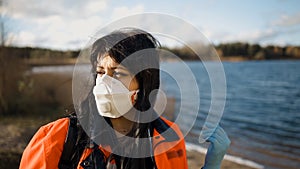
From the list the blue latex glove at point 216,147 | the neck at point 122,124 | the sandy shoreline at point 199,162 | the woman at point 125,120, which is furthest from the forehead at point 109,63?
the sandy shoreline at point 199,162

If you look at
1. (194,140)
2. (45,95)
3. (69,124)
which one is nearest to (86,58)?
(69,124)

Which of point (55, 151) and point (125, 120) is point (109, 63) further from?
point (55, 151)

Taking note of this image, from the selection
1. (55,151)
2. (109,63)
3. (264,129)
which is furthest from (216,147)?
(264,129)

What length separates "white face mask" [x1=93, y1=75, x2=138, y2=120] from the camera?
204 centimetres

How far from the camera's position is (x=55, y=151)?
179cm

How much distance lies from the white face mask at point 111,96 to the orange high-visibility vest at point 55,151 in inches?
9.6

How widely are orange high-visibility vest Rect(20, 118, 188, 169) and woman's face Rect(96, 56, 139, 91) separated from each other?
0.39m

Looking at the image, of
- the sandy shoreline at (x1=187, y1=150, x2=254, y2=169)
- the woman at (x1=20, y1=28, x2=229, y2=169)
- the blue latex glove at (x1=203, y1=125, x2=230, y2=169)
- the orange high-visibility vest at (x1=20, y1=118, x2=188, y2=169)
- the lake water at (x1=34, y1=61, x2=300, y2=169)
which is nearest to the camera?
the orange high-visibility vest at (x1=20, y1=118, x2=188, y2=169)

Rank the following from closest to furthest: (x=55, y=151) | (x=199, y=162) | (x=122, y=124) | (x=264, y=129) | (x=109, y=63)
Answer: (x=55, y=151) < (x=109, y=63) < (x=122, y=124) < (x=199, y=162) < (x=264, y=129)

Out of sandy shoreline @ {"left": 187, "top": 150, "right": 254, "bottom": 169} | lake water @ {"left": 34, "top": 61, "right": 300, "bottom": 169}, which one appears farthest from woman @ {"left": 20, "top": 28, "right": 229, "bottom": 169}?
sandy shoreline @ {"left": 187, "top": 150, "right": 254, "bottom": 169}

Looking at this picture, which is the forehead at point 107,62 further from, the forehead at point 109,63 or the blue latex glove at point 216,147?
the blue latex glove at point 216,147

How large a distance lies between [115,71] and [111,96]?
17cm

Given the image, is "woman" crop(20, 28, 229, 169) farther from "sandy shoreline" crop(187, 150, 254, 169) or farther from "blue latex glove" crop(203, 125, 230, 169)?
"sandy shoreline" crop(187, 150, 254, 169)

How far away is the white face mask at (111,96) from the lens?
2.04 m
